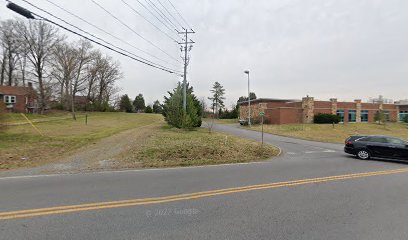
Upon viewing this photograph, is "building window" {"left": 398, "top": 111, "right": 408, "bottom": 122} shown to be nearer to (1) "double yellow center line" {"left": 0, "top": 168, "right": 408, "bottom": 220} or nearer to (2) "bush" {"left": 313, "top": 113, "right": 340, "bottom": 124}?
(2) "bush" {"left": 313, "top": 113, "right": 340, "bottom": 124}

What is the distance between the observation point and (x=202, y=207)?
523 cm

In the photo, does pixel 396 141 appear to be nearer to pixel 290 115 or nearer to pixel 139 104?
pixel 290 115

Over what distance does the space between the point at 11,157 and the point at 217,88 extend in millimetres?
88690

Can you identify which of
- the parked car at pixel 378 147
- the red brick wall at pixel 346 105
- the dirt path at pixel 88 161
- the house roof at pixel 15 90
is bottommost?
the dirt path at pixel 88 161

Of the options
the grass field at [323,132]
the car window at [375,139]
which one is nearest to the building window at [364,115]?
the grass field at [323,132]

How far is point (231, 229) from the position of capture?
13.7 feet

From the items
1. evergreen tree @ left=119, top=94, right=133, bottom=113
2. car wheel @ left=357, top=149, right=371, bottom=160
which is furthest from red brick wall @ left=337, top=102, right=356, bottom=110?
evergreen tree @ left=119, top=94, right=133, bottom=113

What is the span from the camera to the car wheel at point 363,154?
558 inches

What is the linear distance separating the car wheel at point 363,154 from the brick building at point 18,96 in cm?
6071

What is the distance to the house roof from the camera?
50.4 meters

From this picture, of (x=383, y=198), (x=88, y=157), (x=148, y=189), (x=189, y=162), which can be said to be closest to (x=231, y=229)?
(x=148, y=189)

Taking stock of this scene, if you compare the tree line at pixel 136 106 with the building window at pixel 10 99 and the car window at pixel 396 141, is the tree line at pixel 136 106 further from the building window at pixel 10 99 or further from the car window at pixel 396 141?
the car window at pixel 396 141

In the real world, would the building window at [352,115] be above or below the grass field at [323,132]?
above

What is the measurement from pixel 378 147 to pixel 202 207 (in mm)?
13318
